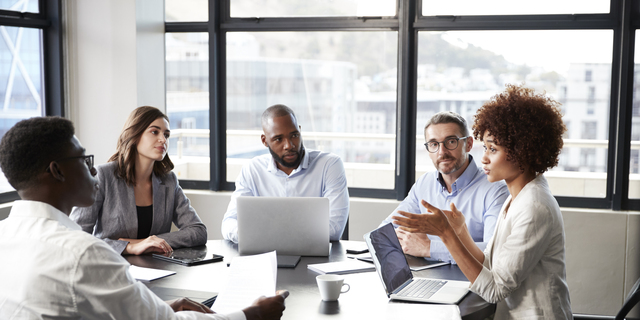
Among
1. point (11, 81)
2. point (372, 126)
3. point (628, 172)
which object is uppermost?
point (11, 81)

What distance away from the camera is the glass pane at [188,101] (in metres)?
4.20

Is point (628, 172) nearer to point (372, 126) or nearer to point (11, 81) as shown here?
point (372, 126)

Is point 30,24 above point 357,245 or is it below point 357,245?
above

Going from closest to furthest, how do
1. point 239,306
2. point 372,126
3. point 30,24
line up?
point 239,306 → point 30,24 → point 372,126

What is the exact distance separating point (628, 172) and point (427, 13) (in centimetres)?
176

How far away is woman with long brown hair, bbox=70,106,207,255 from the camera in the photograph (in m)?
2.38

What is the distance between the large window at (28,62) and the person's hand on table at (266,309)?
2.90 metres

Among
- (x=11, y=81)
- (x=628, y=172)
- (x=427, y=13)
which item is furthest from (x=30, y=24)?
(x=628, y=172)

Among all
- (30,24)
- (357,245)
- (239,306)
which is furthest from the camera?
(30,24)

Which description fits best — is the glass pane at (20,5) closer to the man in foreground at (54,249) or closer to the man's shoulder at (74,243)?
the man in foreground at (54,249)

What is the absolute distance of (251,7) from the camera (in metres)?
4.07

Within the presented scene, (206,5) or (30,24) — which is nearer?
(30,24)

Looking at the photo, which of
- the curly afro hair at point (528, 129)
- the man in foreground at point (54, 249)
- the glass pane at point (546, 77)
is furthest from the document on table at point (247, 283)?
the glass pane at point (546, 77)

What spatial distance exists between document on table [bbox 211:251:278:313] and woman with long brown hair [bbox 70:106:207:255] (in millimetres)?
596
